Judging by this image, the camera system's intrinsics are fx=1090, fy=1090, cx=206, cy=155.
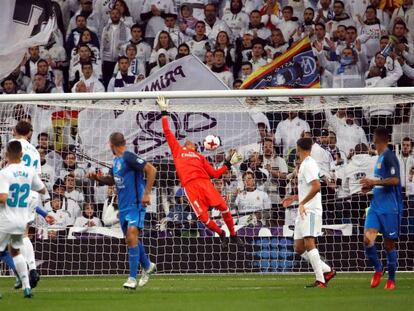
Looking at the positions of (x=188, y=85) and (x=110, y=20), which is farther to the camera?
(x=110, y=20)

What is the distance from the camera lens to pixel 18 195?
12539 mm

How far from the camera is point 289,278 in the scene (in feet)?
54.4

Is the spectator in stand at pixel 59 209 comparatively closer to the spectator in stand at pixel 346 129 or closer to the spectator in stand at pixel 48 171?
the spectator in stand at pixel 48 171

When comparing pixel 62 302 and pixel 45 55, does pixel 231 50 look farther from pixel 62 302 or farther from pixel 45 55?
pixel 62 302

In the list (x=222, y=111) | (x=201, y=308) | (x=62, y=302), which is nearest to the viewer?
(x=201, y=308)

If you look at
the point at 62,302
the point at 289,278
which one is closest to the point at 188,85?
the point at 289,278

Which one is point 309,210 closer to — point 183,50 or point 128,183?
point 128,183

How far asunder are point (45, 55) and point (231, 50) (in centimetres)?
387

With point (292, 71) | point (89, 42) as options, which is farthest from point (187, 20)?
point (292, 71)

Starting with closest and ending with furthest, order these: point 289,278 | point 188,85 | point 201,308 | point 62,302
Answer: point 201,308 → point 62,302 → point 289,278 → point 188,85

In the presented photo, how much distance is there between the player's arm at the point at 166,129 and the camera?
16391 mm

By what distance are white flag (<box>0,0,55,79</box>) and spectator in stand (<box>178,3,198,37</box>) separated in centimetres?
266

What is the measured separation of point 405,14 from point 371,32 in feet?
2.80

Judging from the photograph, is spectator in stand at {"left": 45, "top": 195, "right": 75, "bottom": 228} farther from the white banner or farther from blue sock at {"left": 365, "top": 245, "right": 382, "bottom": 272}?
blue sock at {"left": 365, "top": 245, "right": 382, "bottom": 272}
